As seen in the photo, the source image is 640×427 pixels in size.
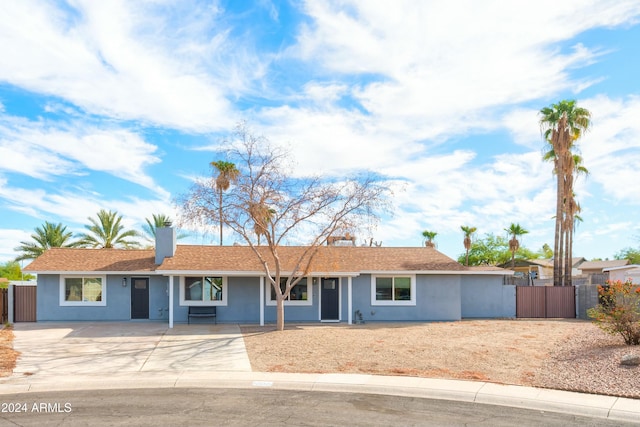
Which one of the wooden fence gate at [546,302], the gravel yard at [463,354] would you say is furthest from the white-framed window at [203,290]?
the wooden fence gate at [546,302]

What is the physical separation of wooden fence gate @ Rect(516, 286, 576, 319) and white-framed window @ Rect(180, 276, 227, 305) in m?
15.0

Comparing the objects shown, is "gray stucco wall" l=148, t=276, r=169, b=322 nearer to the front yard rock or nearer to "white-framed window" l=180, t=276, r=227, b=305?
"white-framed window" l=180, t=276, r=227, b=305

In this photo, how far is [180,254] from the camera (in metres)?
26.9

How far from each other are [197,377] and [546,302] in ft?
71.1

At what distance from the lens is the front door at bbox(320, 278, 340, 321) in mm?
26312

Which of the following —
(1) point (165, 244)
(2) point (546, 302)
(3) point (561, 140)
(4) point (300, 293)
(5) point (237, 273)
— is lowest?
(2) point (546, 302)

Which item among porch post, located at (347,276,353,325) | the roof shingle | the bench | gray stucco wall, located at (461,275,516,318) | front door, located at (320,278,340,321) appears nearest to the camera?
the bench

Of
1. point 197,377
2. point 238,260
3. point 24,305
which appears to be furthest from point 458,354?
point 24,305

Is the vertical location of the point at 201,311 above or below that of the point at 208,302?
below

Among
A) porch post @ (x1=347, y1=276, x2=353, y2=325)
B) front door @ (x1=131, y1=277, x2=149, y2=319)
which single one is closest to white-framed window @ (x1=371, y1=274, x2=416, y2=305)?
porch post @ (x1=347, y1=276, x2=353, y2=325)

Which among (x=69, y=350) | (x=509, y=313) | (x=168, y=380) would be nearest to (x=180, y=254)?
(x=69, y=350)

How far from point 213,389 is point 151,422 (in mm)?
2801

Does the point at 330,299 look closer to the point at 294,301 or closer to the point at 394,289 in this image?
the point at 294,301

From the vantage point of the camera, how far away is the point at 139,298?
2656 centimetres
